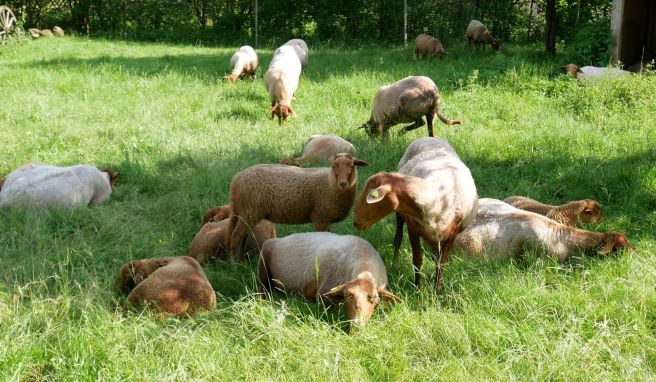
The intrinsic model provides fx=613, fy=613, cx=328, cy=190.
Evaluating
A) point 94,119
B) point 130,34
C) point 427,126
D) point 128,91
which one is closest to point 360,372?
point 427,126

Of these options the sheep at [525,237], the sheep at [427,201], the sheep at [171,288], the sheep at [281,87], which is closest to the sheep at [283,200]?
the sheep at [427,201]

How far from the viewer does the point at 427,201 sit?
4316 mm

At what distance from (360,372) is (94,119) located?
7898 mm

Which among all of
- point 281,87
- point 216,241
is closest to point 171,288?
point 216,241

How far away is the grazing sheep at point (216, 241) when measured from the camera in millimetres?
5637

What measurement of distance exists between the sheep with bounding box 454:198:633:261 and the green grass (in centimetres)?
15

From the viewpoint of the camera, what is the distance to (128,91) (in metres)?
12.1

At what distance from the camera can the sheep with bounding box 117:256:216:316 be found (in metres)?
4.34

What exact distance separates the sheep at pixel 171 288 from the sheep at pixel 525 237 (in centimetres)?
239

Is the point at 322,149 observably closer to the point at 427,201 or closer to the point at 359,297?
the point at 427,201

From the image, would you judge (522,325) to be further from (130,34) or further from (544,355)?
(130,34)

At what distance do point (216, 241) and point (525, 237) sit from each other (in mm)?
2803

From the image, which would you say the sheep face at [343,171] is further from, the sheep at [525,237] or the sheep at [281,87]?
the sheep at [281,87]

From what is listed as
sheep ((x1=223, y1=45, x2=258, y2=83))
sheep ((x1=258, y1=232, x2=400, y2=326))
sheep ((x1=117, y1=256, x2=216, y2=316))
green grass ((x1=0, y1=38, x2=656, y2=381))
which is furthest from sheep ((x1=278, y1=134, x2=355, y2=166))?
sheep ((x1=223, y1=45, x2=258, y2=83))
